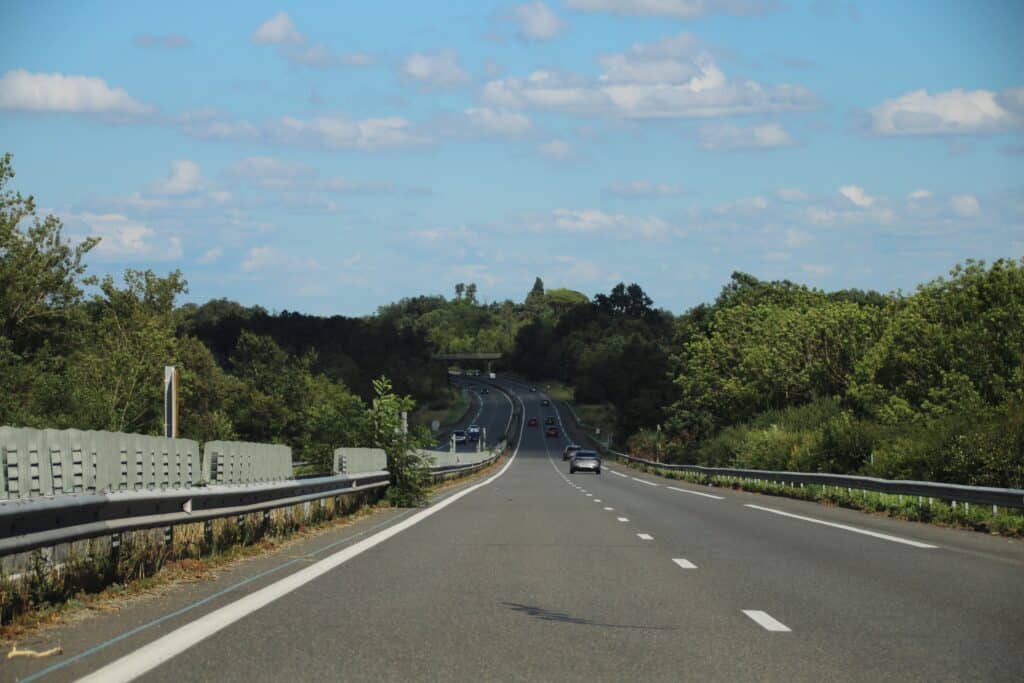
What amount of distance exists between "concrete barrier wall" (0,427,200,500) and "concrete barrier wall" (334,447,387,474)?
873 cm

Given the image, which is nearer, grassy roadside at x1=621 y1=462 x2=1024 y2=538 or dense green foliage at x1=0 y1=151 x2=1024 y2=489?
grassy roadside at x1=621 y1=462 x2=1024 y2=538

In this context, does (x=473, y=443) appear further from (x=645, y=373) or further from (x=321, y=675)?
(x=321, y=675)

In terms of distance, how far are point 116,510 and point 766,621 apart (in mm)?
5509

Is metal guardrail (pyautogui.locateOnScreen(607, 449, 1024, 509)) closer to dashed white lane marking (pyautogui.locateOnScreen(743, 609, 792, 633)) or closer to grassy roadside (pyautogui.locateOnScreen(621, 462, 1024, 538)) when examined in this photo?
grassy roadside (pyautogui.locateOnScreen(621, 462, 1024, 538))

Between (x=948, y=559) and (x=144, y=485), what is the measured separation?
9.01 meters

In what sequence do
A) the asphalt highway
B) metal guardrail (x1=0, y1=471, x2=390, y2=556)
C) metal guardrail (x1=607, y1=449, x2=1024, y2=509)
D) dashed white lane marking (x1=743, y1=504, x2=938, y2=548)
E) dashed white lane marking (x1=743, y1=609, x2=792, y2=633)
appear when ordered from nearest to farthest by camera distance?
the asphalt highway, metal guardrail (x1=0, y1=471, x2=390, y2=556), dashed white lane marking (x1=743, y1=609, x2=792, y2=633), dashed white lane marking (x1=743, y1=504, x2=938, y2=548), metal guardrail (x1=607, y1=449, x2=1024, y2=509)

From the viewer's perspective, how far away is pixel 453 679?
295 inches

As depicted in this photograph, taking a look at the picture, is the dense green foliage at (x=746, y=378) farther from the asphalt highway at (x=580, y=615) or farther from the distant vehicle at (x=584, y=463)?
the asphalt highway at (x=580, y=615)

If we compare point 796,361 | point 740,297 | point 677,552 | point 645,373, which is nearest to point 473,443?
point 645,373

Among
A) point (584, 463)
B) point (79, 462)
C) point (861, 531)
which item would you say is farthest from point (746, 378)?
point (79, 462)

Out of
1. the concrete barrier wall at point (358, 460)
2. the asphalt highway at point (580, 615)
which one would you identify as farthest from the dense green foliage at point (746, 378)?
the asphalt highway at point (580, 615)

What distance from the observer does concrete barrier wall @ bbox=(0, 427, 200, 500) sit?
11.9 meters

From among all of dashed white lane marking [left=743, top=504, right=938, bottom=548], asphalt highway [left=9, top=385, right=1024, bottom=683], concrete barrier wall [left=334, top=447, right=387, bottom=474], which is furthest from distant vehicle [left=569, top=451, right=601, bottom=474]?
asphalt highway [left=9, top=385, right=1024, bottom=683]

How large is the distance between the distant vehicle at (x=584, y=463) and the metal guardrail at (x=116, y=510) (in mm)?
55537
